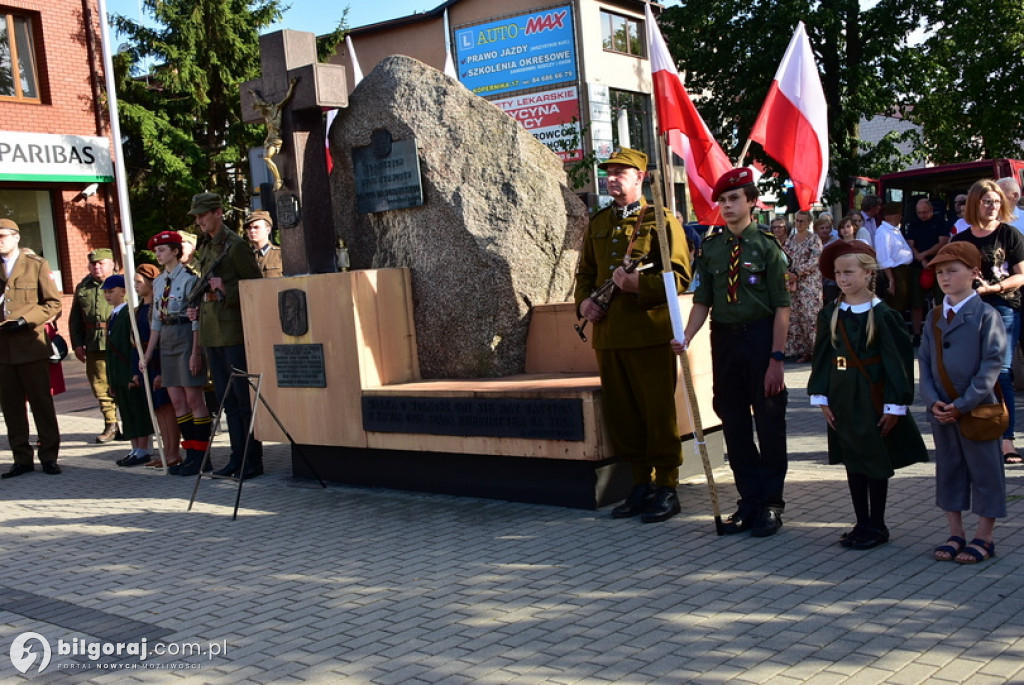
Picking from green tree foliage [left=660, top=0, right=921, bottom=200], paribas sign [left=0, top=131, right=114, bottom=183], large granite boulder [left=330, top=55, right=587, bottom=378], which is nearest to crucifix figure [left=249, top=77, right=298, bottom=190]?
large granite boulder [left=330, top=55, right=587, bottom=378]

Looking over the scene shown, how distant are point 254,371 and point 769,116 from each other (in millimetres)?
4246

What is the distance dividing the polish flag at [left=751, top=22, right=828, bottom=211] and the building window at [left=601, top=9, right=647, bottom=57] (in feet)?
94.6

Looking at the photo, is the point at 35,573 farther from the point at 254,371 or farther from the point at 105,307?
the point at 105,307

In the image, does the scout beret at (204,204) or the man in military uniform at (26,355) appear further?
the man in military uniform at (26,355)

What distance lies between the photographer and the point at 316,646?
14.6ft

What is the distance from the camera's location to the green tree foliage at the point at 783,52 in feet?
90.4

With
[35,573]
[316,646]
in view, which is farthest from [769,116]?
[35,573]

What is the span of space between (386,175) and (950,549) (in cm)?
466

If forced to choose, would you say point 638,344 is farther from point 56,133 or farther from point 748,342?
point 56,133

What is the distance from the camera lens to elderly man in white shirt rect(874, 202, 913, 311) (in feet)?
42.7

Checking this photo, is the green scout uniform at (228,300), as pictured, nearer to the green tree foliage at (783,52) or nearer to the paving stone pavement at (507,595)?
the paving stone pavement at (507,595)

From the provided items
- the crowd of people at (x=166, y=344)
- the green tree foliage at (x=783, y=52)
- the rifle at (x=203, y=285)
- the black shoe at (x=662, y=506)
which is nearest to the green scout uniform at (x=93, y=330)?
the crowd of people at (x=166, y=344)

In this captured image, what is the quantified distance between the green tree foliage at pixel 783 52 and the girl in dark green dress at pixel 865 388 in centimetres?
2303

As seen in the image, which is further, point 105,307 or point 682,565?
point 105,307
